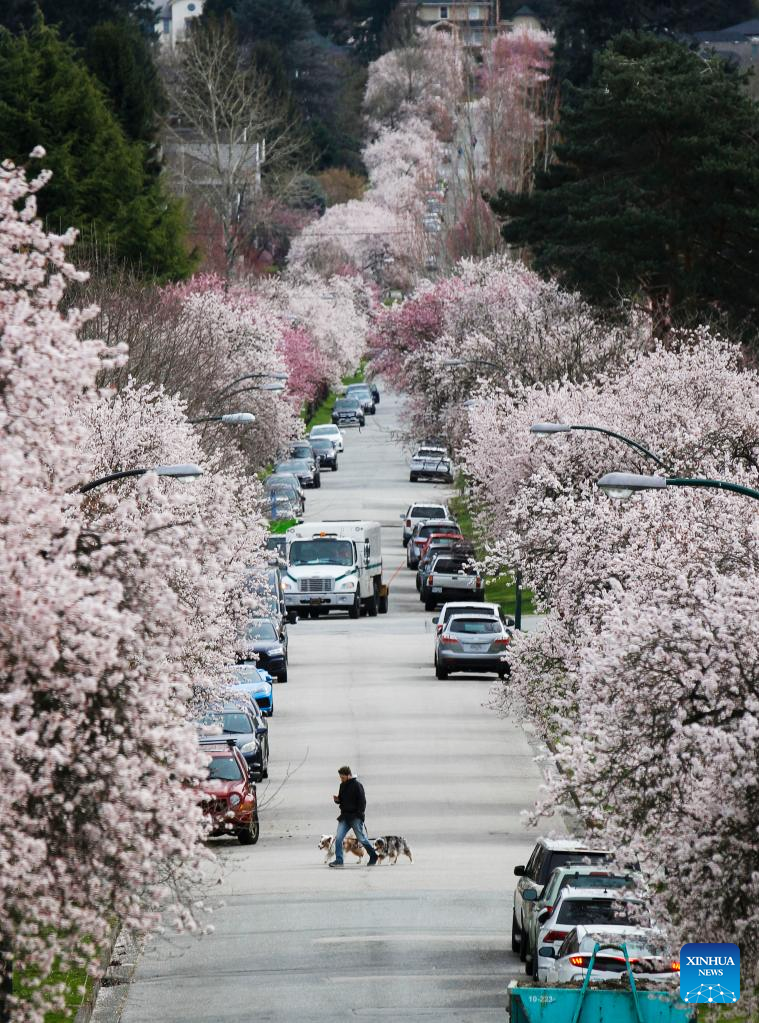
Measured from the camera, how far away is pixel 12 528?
12406 millimetres

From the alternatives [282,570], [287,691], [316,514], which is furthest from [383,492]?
[287,691]

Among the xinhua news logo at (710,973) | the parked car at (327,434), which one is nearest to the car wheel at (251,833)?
the xinhua news logo at (710,973)

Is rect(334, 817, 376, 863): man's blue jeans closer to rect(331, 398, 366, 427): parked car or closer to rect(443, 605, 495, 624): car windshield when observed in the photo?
rect(443, 605, 495, 624): car windshield

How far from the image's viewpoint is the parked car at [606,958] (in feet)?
59.8

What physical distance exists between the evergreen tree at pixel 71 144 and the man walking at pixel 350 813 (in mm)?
32655

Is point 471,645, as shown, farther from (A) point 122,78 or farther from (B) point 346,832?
(A) point 122,78

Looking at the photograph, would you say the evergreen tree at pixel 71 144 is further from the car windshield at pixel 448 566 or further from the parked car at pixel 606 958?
the parked car at pixel 606 958

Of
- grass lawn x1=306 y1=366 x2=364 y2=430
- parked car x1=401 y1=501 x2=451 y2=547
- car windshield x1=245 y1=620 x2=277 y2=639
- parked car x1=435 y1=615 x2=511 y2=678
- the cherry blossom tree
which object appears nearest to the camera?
the cherry blossom tree

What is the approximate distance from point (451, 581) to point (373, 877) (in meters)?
32.6

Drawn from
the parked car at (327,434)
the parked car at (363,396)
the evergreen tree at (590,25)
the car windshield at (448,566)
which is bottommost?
the parked car at (363,396)

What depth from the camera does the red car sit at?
28.4m

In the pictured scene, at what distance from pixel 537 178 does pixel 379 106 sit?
422 ft

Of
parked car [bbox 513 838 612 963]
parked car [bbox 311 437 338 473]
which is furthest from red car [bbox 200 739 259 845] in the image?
parked car [bbox 311 437 338 473]

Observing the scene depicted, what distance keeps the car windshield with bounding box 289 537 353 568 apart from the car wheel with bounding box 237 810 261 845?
2835 centimetres
